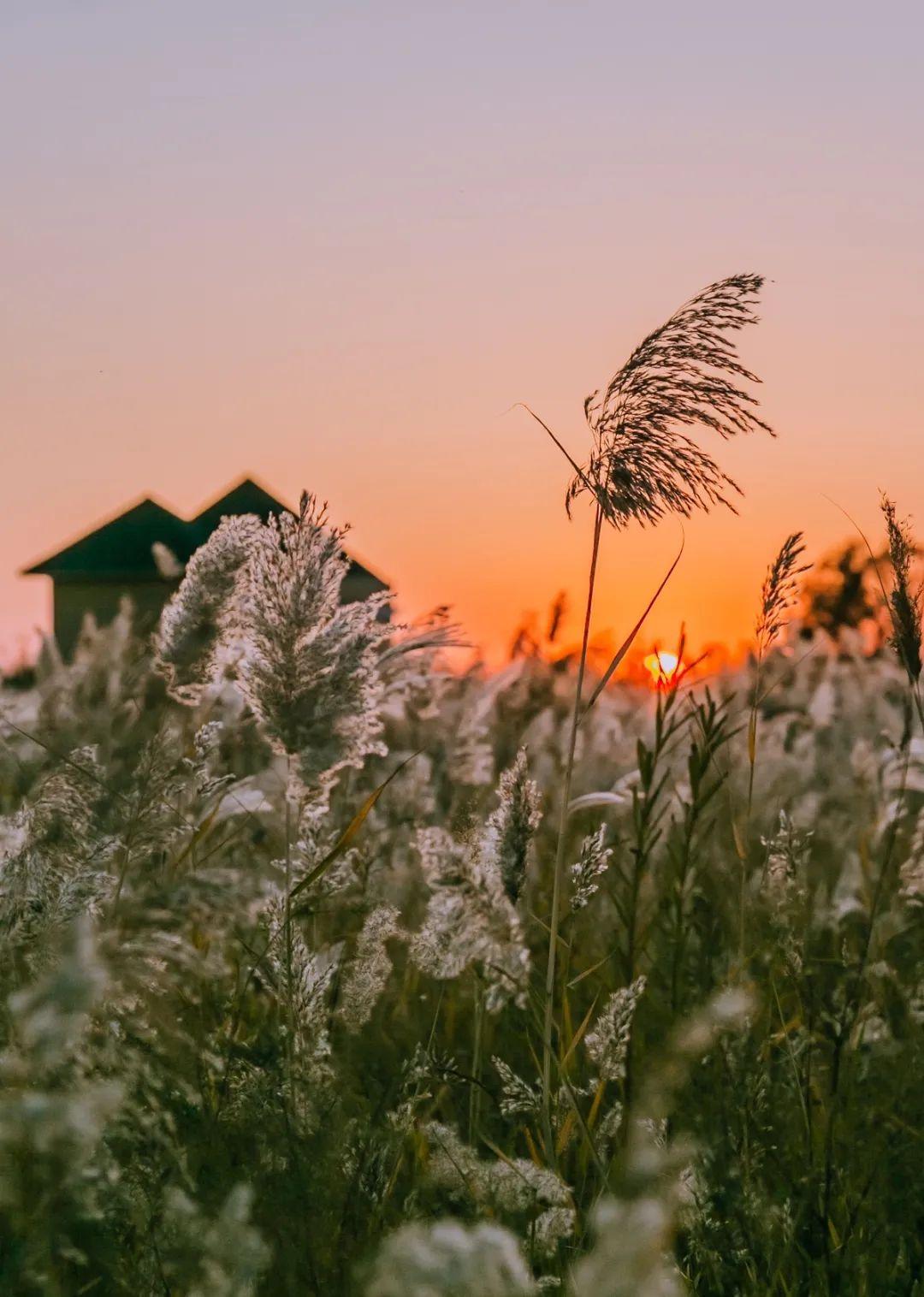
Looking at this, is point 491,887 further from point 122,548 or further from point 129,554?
point 122,548

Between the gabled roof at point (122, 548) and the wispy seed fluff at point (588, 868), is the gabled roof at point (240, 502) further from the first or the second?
the wispy seed fluff at point (588, 868)

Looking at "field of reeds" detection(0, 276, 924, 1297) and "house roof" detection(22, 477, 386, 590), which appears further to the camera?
"house roof" detection(22, 477, 386, 590)

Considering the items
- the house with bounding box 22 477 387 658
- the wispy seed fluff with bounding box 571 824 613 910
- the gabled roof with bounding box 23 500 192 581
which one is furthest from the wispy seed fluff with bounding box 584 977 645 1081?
the gabled roof with bounding box 23 500 192 581

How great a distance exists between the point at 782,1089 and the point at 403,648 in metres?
1.07

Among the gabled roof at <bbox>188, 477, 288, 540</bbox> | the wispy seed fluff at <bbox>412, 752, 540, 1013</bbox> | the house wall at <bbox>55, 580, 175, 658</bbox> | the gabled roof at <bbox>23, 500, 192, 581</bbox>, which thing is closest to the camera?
the wispy seed fluff at <bbox>412, 752, 540, 1013</bbox>

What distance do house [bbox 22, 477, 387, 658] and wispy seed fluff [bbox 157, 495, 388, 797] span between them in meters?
44.6

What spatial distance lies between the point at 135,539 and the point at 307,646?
48.4 m

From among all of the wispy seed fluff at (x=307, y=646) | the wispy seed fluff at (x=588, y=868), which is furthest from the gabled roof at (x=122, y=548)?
the wispy seed fluff at (x=588, y=868)

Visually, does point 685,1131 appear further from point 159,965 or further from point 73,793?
point 159,965

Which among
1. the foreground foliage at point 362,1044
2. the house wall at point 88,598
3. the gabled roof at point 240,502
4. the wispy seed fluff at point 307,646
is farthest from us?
the house wall at point 88,598

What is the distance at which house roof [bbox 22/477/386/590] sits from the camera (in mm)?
47781

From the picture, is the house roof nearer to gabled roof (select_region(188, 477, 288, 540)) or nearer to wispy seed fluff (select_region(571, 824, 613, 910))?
gabled roof (select_region(188, 477, 288, 540))

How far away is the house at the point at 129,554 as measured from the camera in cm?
4781

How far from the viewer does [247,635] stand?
205cm
